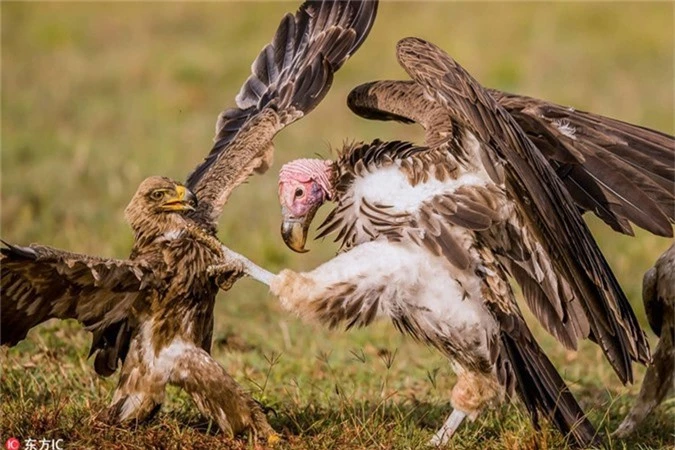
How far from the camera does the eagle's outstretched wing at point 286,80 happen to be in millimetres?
5457

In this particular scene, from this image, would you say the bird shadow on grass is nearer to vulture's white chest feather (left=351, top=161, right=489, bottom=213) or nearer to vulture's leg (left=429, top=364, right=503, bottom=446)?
vulture's leg (left=429, top=364, right=503, bottom=446)

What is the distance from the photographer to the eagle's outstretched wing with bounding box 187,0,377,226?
5.46m

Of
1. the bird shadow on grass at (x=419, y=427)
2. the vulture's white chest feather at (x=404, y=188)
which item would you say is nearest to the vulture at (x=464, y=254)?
the vulture's white chest feather at (x=404, y=188)

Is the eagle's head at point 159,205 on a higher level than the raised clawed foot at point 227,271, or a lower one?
higher

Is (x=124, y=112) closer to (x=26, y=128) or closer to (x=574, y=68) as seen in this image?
(x=26, y=128)

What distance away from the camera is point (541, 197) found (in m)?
4.56

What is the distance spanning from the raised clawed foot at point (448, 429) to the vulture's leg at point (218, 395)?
0.64 m

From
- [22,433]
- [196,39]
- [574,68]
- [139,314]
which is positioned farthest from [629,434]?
[196,39]

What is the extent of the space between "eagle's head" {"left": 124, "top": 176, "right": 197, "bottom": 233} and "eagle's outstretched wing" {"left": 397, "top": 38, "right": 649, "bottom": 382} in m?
1.00

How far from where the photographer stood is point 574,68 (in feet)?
46.2

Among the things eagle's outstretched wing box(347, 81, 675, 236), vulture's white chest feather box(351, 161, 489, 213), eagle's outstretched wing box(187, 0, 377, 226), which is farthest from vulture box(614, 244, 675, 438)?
eagle's outstretched wing box(187, 0, 377, 226)

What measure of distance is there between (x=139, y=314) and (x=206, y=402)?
0.43 metres

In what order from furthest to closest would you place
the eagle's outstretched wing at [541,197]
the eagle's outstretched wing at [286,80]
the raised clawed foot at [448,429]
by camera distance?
the eagle's outstretched wing at [286,80]
the raised clawed foot at [448,429]
the eagle's outstretched wing at [541,197]

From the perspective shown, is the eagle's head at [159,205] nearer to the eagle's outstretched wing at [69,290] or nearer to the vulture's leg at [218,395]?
the eagle's outstretched wing at [69,290]
